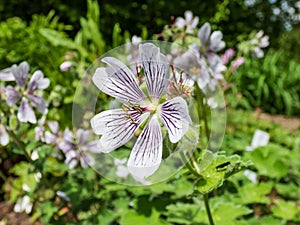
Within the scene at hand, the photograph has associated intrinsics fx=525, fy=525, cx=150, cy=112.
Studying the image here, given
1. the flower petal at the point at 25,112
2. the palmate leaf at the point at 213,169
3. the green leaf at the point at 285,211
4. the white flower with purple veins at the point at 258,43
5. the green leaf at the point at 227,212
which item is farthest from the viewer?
the white flower with purple veins at the point at 258,43

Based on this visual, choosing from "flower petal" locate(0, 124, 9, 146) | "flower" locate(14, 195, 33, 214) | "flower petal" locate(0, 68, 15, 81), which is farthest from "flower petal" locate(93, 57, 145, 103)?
"flower" locate(14, 195, 33, 214)

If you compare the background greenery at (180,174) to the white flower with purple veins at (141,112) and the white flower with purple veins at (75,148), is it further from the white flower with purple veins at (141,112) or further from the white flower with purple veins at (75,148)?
the white flower with purple veins at (141,112)

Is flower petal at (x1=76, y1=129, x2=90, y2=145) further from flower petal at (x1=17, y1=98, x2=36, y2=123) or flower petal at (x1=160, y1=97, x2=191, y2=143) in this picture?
flower petal at (x1=160, y1=97, x2=191, y2=143)

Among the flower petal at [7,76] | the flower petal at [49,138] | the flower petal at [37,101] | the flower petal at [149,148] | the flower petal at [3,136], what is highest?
the flower petal at [149,148]

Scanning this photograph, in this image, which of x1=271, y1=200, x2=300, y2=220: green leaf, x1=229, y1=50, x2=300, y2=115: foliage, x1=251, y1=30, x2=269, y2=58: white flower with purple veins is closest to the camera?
x1=271, y1=200, x2=300, y2=220: green leaf

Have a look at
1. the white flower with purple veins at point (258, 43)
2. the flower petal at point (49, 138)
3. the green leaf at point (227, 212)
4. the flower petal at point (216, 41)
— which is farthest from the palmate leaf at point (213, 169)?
the white flower with purple veins at point (258, 43)

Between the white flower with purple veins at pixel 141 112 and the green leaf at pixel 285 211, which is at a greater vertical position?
the white flower with purple veins at pixel 141 112

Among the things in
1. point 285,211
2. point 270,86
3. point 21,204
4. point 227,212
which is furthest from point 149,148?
point 270,86

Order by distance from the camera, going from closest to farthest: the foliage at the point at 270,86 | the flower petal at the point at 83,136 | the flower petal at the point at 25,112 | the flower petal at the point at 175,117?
the flower petal at the point at 175,117 → the flower petal at the point at 25,112 → the flower petal at the point at 83,136 → the foliage at the point at 270,86
